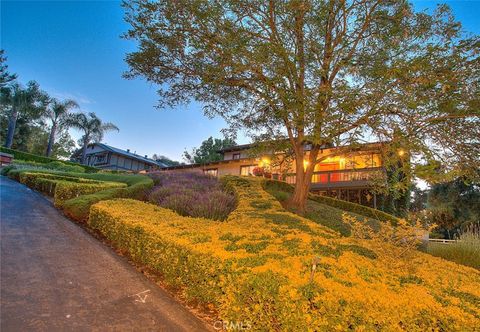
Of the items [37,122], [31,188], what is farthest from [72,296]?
[37,122]

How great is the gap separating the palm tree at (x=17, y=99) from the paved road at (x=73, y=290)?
4247 cm

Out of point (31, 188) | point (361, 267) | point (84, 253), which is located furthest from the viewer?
point (31, 188)

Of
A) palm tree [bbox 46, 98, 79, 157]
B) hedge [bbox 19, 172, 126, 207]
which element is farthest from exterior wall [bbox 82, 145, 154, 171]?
hedge [bbox 19, 172, 126, 207]

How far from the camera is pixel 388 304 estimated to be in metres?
2.99

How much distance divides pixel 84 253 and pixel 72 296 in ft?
7.42

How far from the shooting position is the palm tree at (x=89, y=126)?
157 ft

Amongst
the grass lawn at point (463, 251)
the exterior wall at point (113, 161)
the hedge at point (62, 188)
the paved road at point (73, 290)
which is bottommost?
the paved road at point (73, 290)

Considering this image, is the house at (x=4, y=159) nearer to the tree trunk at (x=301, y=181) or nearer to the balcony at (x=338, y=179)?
the balcony at (x=338, y=179)

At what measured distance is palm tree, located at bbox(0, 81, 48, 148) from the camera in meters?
40.3

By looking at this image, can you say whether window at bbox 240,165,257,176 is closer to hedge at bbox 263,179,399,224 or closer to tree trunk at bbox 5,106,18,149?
hedge at bbox 263,179,399,224

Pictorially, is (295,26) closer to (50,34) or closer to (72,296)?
(72,296)

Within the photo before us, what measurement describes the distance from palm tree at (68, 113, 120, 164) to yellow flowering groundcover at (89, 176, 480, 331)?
4871 cm

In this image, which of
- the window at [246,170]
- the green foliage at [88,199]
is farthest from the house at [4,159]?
the window at [246,170]

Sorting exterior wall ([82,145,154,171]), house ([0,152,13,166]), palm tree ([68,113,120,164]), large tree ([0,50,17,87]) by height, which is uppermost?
large tree ([0,50,17,87])
